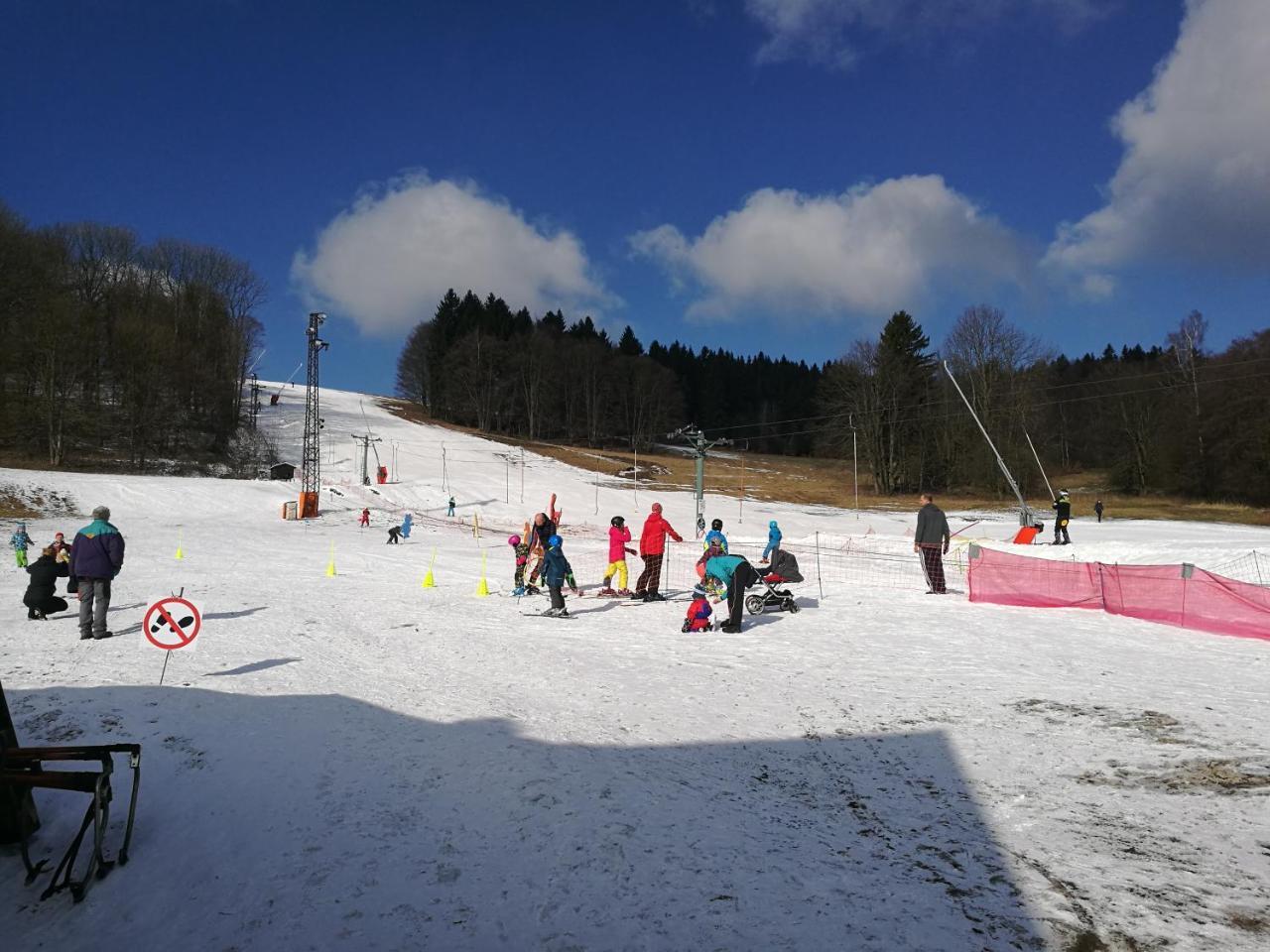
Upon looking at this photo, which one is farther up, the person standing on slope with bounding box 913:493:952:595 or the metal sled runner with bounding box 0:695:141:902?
the person standing on slope with bounding box 913:493:952:595

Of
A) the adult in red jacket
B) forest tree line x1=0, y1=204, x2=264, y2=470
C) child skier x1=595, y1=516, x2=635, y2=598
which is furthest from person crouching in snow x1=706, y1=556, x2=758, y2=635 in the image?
forest tree line x1=0, y1=204, x2=264, y2=470

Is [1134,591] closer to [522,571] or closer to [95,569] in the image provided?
[522,571]

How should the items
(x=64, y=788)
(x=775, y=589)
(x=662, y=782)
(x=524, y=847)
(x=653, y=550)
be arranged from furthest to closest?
1. (x=653, y=550)
2. (x=775, y=589)
3. (x=662, y=782)
4. (x=524, y=847)
5. (x=64, y=788)

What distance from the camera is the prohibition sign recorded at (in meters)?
8.04

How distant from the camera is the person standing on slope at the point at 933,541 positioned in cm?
1382

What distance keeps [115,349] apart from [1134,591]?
2281 inches

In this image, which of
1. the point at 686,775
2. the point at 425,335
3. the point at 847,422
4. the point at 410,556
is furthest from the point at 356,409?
the point at 686,775

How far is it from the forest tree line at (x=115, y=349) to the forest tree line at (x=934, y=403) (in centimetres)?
2901

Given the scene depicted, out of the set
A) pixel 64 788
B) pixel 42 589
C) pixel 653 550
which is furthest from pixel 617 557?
pixel 64 788

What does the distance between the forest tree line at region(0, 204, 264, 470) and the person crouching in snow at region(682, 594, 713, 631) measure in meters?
45.5

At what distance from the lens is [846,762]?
5.80 meters

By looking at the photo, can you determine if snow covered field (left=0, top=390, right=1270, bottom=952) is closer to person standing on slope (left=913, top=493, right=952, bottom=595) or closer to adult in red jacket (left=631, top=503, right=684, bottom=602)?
adult in red jacket (left=631, top=503, right=684, bottom=602)

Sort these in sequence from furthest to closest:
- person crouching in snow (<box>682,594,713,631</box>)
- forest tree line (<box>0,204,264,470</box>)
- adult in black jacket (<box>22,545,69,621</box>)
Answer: forest tree line (<box>0,204,264,470</box>) < adult in black jacket (<box>22,545,69,621</box>) < person crouching in snow (<box>682,594,713,631</box>)

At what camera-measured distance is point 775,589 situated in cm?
1313
